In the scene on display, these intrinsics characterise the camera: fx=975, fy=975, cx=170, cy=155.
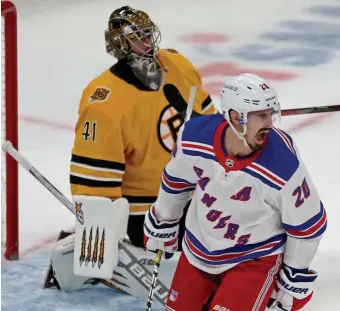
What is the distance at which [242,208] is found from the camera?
2.02 meters

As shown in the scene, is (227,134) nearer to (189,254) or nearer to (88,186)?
(189,254)

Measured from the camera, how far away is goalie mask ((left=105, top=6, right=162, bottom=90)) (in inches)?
103

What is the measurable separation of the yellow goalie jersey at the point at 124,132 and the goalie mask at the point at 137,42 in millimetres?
27

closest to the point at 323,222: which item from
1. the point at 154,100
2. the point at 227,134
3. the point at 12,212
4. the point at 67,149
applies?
the point at 227,134

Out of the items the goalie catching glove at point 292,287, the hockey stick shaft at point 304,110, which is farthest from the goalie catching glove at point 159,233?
the hockey stick shaft at point 304,110

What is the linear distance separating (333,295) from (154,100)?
0.76 meters

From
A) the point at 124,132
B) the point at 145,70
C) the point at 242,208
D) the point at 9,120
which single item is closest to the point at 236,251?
the point at 242,208

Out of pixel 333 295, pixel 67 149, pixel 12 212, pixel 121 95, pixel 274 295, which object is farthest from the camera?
pixel 67 149

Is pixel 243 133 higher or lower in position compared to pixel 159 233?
higher

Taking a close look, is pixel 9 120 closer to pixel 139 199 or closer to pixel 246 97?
pixel 139 199

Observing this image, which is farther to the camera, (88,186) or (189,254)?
(88,186)

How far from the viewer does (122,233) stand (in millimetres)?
2666

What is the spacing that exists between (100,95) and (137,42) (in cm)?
18

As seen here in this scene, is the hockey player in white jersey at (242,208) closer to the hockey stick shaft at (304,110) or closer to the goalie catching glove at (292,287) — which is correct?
the goalie catching glove at (292,287)
